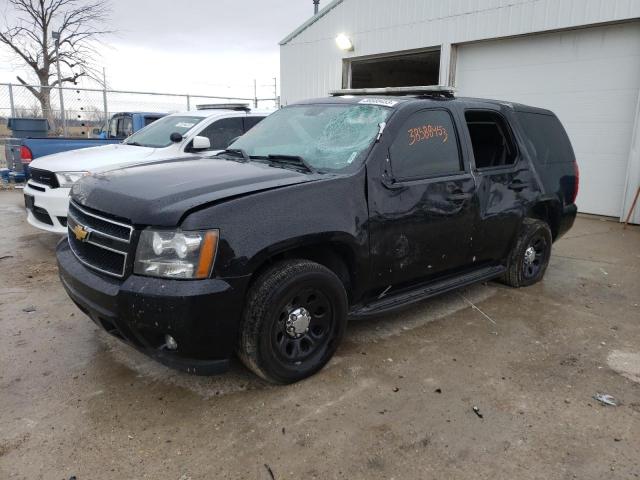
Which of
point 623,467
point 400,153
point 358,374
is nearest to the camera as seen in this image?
point 623,467

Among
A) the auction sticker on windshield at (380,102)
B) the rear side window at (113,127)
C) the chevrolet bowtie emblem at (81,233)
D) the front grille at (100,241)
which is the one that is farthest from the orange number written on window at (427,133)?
the rear side window at (113,127)

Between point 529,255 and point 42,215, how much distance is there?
539 cm

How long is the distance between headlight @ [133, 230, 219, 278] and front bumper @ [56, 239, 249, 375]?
54 millimetres

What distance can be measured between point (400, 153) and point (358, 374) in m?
1.56

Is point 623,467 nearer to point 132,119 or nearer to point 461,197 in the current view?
point 461,197

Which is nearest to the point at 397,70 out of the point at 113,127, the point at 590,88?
the point at 590,88

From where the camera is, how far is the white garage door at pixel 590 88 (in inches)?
329

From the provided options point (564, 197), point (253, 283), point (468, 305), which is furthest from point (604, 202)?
point (253, 283)

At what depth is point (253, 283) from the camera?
2.89m

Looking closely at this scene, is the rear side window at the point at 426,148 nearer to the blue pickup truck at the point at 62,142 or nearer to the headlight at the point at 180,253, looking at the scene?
the headlight at the point at 180,253

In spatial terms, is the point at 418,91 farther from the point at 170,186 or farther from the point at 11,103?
the point at 11,103

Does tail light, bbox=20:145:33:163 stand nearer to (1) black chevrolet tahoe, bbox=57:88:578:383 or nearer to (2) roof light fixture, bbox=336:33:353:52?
(1) black chevrolet tahoe, bbox=57:88:578:383

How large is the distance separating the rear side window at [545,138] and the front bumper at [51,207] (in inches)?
193

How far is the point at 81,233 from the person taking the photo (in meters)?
3.12
